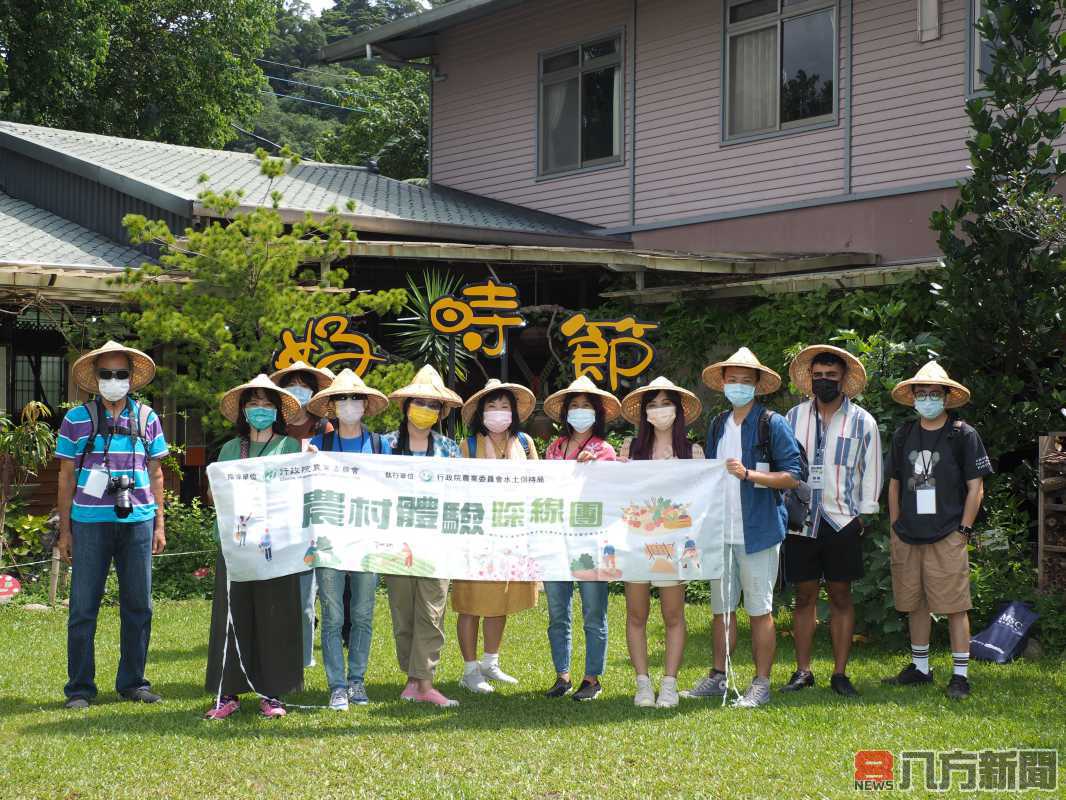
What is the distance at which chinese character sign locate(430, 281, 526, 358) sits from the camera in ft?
33.5

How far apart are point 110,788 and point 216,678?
51.4 inches

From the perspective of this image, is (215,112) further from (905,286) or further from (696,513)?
(696,513)

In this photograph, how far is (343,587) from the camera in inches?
269

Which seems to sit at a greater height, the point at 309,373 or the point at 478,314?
the point at 478,314

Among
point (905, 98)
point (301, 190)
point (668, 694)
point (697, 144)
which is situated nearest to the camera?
point (668, 694)

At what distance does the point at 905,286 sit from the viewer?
11.3 meters

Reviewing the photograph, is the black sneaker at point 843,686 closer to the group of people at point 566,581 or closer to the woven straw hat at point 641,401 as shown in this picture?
the group of people at point 566,581

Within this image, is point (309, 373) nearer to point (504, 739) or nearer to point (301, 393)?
point (301, 393)

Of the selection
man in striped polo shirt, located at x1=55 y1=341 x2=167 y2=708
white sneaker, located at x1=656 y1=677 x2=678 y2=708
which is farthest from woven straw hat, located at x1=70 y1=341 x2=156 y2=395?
white sneaker, located at x1=656 y1=677 x2=678 y2=708

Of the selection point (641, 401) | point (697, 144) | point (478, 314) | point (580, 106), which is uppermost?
point (580, 106)

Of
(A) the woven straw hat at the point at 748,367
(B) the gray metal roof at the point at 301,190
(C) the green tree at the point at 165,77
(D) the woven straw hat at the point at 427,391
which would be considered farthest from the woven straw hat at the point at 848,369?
(C) the green tree at the point at 165,77

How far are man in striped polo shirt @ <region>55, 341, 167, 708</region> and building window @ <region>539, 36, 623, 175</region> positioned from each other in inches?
410

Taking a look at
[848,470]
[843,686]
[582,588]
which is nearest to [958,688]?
[843,686]

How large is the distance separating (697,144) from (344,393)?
31.5 feet
